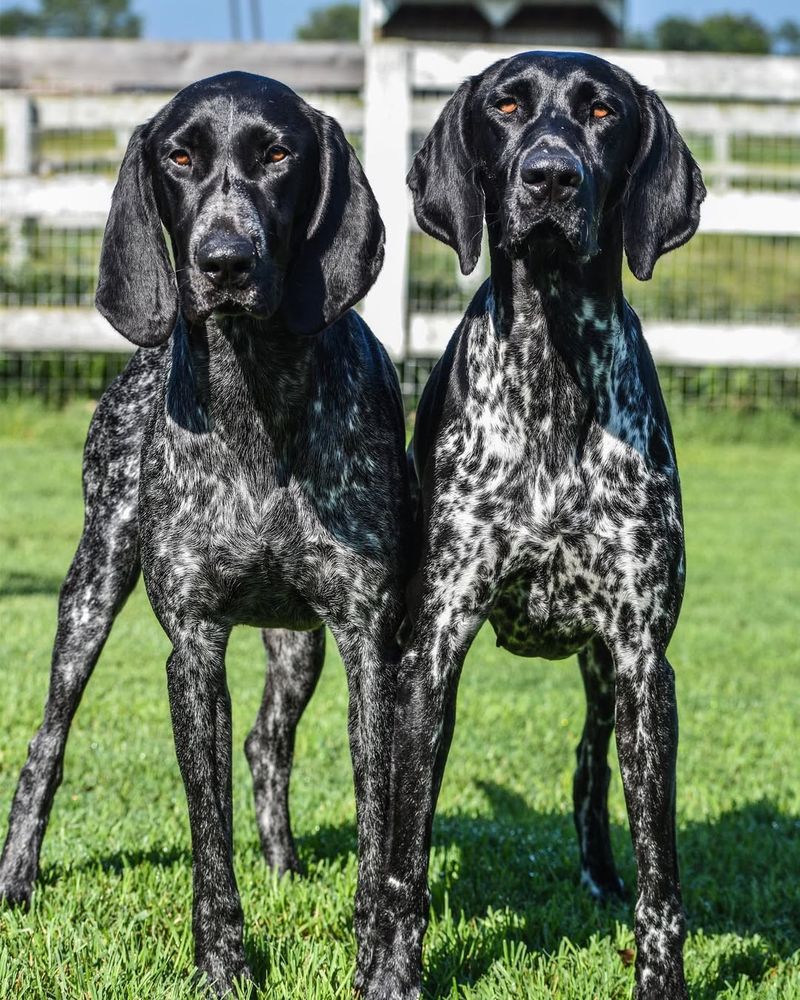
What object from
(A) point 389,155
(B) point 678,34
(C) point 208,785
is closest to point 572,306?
(C) point 208,785

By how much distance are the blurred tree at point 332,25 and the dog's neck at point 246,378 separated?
4554 inches

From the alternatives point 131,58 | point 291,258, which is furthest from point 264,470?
point 131,58

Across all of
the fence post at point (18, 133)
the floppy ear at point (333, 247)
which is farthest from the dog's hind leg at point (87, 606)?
the fence post at point (18, 133)

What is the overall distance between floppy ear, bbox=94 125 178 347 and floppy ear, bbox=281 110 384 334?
304 millimetres

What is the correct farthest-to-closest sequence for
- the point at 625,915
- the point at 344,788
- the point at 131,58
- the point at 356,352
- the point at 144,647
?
the point at 131,58 < the point at 144,647 < the point at 344,788 < the point at 625,915 < the point at 356,352

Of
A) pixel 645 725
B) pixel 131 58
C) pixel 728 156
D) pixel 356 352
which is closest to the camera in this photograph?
pixel 645 725

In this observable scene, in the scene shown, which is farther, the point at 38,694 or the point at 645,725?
the point at 38,694

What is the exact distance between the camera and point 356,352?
12.6 ft

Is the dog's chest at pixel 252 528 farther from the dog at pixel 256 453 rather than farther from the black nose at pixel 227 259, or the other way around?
the black nose at pixel 227 259

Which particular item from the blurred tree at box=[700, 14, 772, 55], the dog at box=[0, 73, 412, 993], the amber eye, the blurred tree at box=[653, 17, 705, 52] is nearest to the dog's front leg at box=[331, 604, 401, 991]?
the dog at box=[0, 73, 412, 993]

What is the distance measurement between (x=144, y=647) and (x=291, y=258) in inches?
150

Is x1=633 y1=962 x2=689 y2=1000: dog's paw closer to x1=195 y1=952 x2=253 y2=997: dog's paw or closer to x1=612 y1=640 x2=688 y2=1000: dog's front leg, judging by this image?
x1=612 y1=640 x2=688 y2=1000: dog's front leg

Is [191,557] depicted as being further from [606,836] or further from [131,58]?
[131,58]

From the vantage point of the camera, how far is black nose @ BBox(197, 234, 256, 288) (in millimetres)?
3232
